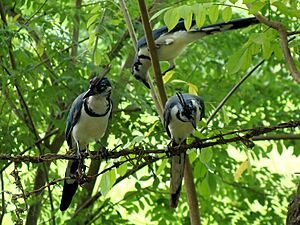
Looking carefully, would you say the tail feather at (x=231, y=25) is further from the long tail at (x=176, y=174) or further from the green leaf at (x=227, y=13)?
the long tail at (x=176, y=174)

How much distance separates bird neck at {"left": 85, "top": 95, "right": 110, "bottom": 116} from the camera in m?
2.14

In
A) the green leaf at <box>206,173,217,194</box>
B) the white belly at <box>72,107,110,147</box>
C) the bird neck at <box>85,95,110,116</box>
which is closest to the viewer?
the bird neck at <box>85,95,110,116</box>

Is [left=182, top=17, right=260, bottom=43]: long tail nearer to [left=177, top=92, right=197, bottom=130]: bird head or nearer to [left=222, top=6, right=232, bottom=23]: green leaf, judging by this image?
[left=222, top=6, right=232, bottom=23]: green leaf

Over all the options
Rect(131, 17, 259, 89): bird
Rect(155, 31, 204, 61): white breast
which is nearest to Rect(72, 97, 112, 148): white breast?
Rect(131, 17, 259, 89): bird

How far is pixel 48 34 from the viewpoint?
137 inches

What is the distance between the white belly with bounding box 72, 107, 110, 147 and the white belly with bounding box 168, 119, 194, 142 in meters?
0.24

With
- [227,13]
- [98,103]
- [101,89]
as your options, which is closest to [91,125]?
[98,103]

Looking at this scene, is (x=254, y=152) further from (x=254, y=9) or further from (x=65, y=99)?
(x=254, y=9)

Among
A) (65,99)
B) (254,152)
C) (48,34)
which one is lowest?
(254,152)

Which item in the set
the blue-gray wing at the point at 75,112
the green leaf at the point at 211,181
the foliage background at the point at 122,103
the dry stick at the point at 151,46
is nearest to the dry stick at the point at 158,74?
the dry stick at the point at 151,46

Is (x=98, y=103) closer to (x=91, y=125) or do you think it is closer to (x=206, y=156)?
(x=91, y=125)

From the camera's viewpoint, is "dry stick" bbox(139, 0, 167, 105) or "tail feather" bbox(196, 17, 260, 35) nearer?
"dry stick" bbox(139, 0, 167, 105)

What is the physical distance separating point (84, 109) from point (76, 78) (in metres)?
1.11

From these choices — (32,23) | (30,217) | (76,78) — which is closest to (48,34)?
(32,23)
